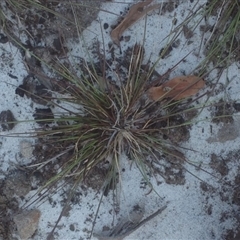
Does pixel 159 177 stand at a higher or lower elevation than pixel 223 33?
lower

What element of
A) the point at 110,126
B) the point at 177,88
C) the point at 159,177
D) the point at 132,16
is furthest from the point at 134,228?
the point at 132,16

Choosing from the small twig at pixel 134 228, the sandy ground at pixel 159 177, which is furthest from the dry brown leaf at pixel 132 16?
the small twig at pixel 134 228

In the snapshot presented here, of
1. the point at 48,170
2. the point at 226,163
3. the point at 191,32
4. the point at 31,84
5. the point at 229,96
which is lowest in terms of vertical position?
the point at 226,163

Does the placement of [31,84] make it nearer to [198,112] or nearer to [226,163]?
[198,112]

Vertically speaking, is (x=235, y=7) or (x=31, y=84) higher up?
(x=31, y=84)

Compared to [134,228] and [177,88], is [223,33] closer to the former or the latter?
[177,88]

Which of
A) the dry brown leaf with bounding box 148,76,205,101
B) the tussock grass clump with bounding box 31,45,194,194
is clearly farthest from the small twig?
the dry brown leaf with bounding box 148,76,205,101

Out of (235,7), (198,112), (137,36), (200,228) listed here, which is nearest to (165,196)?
(200,228)
